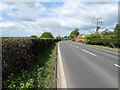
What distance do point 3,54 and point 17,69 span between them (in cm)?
155

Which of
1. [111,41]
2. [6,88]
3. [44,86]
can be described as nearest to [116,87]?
[44,86]

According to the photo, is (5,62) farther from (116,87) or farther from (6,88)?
(116,87)

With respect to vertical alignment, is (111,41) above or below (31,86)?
above

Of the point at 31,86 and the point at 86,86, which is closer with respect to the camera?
the point at 31,86

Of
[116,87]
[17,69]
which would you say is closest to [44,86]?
[17,69]

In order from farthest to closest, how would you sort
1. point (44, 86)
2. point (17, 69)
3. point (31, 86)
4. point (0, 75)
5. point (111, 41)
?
1. point (111, 41)
2. point (17, 69)
3. point (44, 86)
4. point (31, 86)
5. point (0, 75)

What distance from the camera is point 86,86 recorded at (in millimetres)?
4602

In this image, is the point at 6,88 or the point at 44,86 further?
the point at 44,86

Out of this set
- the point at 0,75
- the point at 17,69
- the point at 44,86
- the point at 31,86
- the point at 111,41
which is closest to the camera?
the point at 0,75

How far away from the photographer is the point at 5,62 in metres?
3.97

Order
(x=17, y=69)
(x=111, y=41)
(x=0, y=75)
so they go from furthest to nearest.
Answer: (x=111, y=41) → (x=17, y=69) → (x=0, y=75)

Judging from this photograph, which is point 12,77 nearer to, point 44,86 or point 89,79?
point 44,86

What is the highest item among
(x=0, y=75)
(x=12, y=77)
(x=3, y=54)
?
(x=3, y=54)

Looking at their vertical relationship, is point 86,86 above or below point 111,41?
below
